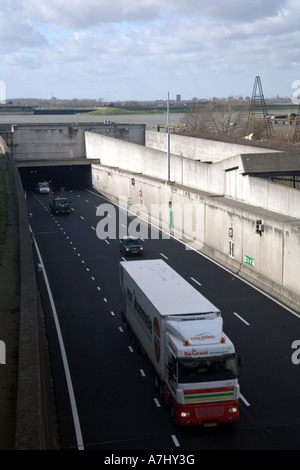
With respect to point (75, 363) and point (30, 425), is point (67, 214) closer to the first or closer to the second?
point (75, 363)

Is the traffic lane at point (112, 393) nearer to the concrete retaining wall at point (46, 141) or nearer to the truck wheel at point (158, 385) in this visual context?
the truck wheel at point (158, 385)

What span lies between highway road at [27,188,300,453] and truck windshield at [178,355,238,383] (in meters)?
1.59

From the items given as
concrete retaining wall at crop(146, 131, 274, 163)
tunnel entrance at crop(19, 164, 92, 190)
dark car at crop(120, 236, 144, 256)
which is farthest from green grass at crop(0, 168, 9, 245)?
tunnel entrance at crop(19, 164, 92, 190)

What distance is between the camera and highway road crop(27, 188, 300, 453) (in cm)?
1780

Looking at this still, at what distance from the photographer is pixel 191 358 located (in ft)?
57.7

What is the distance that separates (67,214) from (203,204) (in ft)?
70.9

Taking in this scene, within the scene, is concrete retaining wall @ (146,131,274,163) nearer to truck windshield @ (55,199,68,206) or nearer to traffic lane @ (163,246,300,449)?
truck windshield @ (55,199,68,206)

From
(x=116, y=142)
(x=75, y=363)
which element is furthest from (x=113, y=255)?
(x=116, y=142)

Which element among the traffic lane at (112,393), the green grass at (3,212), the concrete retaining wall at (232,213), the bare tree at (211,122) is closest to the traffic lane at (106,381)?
the traffic lane at (112,393)

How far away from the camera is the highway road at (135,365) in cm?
1780

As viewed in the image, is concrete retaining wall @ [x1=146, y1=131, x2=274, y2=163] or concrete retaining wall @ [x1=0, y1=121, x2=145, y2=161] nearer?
concrete retaining wall @ [x1=146, y1=131, x2=274, y2=163]

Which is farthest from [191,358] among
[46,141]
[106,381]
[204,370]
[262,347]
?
[46,141]

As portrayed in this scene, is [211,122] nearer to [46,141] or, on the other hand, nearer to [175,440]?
[46,141]

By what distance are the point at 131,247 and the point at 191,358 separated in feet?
82.5
